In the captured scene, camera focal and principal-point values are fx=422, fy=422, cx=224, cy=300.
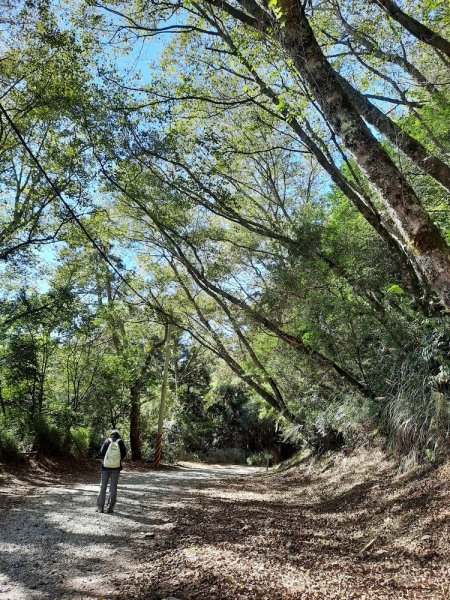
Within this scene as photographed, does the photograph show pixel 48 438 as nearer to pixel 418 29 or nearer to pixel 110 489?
pixel 110 489

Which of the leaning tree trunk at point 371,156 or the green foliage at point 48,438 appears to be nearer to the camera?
the leaning tree trunk at point 371,156

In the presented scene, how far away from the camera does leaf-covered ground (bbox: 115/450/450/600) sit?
3.92m

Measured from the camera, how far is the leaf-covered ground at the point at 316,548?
12.9 ft

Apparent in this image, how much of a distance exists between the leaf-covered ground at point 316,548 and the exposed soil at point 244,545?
15 millimetres

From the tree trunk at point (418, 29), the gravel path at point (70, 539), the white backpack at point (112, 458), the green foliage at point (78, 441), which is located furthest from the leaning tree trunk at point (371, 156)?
the green foliage at point (78, 441)

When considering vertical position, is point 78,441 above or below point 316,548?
below

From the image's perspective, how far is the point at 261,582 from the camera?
4.12 m

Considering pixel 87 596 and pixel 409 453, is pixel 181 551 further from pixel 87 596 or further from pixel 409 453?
pixel 409 453

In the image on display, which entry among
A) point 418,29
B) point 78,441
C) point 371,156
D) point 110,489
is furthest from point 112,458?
point 78,441

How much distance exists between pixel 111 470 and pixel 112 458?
21 cm

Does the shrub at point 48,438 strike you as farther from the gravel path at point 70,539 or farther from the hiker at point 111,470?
the hiker at point 111,470

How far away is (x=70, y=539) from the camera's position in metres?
5.81

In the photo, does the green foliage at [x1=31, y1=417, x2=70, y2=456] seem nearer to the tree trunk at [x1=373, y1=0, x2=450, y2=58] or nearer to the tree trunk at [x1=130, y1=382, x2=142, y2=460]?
the tree trunk at [x1=130, y1=382, x2=142, y2=460]

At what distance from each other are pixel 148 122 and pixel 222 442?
94.0 feet
